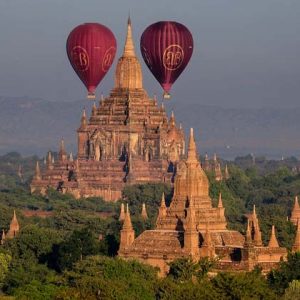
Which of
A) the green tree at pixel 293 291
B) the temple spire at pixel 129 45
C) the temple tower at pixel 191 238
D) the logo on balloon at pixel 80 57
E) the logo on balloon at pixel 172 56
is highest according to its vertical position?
the temple spire at pixel 129 45

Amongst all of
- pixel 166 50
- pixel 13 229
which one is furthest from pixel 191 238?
pixel 166 50

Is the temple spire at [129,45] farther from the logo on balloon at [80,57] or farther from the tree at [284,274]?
the tree at [284,274]

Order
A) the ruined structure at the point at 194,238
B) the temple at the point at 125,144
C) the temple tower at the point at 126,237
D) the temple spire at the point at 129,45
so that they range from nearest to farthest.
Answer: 1. the ruined structure at the point at 194,238
2. the temple tower at the point at 126,237
3. the temple spire at the point at 129,45
4. the temple at the point at 125,144

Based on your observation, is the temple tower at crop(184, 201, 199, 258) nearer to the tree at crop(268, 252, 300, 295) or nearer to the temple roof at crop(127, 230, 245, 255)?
the temple roof at crop(127, 230, 245, 255)

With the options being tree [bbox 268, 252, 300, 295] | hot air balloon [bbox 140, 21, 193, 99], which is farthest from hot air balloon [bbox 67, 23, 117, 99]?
tree [bbox 268, 252, 300, 295]

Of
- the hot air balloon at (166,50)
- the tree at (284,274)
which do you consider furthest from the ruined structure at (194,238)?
the hot air balloon at (166,50)

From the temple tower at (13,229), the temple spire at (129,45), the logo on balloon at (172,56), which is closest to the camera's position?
the temple tower at (13,229)

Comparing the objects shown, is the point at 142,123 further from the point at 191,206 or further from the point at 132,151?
the point at 191,206
